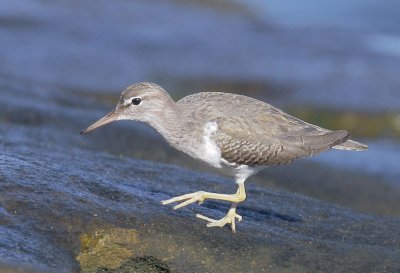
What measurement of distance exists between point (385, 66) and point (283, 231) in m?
11.9

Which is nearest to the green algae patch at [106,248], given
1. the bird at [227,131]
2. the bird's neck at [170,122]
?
the bird at [227,131]

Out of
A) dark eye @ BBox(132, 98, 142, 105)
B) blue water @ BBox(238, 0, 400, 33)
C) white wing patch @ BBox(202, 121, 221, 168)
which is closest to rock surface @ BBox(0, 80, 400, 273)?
white wing patch @ BBox(202, 121, 221, 168)

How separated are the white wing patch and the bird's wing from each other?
3cm

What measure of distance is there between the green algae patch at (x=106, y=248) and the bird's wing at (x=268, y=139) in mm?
1377

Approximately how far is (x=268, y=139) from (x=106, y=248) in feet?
6.42

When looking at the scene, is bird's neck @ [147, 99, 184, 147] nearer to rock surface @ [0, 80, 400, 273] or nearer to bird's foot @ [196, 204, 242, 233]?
rock surface @ [0, 80, 400, 273]

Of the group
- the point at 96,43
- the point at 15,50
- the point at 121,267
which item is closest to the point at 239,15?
the point at 96,43

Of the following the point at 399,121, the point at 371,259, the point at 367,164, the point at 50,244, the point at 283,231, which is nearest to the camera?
the point at 50,244

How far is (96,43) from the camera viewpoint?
18.8m

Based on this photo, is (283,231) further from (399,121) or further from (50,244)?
(399,121)

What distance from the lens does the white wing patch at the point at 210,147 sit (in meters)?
6.84

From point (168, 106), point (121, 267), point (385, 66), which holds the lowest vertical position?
point (121, 267)

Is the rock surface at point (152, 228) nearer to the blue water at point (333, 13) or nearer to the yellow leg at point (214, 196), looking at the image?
the yellow leg at point (214, 196)

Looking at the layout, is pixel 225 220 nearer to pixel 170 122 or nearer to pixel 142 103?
pixel 170 122
